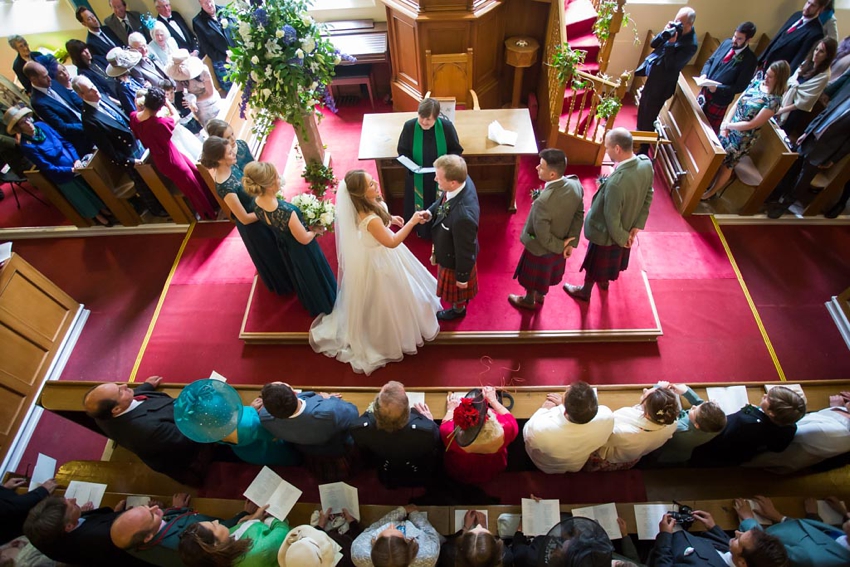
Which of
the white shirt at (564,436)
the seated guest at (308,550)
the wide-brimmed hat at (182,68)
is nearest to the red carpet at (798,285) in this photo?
the white shirt at (564,436)

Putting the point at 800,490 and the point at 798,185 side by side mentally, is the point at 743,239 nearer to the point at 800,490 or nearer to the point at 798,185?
the point at 798,185

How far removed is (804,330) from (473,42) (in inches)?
180

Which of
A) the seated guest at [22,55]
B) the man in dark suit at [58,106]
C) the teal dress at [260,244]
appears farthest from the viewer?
the seated guest at [22,55]

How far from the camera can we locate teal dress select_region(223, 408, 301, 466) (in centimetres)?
288

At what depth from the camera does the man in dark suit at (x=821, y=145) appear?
4434 mm

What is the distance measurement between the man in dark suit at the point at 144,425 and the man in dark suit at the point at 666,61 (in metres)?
5.56

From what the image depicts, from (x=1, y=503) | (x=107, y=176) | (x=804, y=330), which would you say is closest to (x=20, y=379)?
(x=1, y=503)

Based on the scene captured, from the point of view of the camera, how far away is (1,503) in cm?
Result: 290

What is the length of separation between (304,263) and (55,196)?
3.64 meters

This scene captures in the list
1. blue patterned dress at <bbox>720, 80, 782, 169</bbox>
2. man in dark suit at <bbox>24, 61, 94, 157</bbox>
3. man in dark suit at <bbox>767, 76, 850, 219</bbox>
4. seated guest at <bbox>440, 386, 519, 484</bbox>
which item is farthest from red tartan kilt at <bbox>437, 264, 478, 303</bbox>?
man in dark suit at <bbox>24, 61, 94, 157</bbox>

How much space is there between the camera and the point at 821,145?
4562 millimetres

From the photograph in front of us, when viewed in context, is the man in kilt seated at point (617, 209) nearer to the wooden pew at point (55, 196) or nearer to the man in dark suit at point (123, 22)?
the wooden pew at point (55, 196)

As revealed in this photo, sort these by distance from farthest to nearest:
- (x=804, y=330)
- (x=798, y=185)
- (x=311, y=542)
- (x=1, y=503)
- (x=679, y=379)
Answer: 1. (x=798, y=185)
2. (x=804, y=330)
3. (x=679, y=379)
4. (x=1, y=503)
5. (x=311, y=542)

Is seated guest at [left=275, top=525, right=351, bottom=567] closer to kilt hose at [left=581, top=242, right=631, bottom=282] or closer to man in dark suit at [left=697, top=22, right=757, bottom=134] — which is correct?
kilt hose at [left=581, top=242, right=631, bottom=282]
